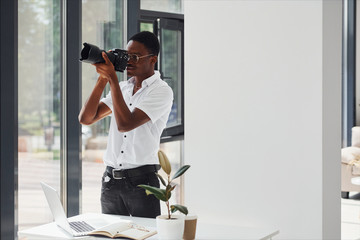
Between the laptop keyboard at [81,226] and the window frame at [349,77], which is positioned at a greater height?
the window frame at [349,77]

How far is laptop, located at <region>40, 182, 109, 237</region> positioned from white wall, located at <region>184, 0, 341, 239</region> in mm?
476

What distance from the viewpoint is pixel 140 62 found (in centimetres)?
248

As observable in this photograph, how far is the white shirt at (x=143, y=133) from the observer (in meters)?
2.39

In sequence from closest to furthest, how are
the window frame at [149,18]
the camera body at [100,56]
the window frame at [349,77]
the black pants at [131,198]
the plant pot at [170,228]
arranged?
the plant pot at [170,228], the camera body at [100,56], the black pants at [131,198], the window frame at [149,18], the window frame at [349,77]

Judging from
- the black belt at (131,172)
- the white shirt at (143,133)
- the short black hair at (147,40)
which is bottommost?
the black belt at (131,172)

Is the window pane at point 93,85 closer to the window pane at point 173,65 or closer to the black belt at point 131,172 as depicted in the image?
the window pane at point 173,65

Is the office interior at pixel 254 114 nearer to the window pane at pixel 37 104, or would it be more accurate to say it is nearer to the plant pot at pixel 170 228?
the window pane at pixel 37 104

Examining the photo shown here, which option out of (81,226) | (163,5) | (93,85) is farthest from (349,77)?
(81,226)

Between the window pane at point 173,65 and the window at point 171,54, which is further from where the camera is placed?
the window pane at point 173,65

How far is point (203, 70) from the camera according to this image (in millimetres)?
2314

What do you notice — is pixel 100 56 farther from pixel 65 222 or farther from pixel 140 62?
pixel 65 222

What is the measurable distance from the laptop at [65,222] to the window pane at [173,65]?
6.97ft

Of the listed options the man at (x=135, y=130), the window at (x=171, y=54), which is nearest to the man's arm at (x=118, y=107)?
the man at (x=135, y=130)

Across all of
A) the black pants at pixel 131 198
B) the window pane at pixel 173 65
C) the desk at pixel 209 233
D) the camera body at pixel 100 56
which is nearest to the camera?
the desk at pixel 209 233
